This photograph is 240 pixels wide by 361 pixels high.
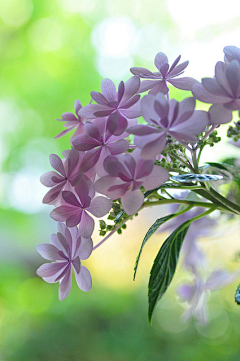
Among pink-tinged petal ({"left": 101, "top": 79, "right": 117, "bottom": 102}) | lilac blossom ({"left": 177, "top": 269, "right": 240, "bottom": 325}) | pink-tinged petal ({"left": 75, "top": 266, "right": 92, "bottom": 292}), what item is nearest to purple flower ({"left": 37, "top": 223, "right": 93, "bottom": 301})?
pink-tinged petal ({"left": 75, "top": 266, "right": 92, "bottom": 292})

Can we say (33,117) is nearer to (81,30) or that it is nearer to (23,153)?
(23,153)

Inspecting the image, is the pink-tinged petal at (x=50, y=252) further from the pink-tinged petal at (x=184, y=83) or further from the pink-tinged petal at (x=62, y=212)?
the pink-tinged petal at (x=184, y=83)

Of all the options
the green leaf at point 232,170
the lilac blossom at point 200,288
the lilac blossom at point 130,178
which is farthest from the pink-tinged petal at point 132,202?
the lilac blossom at point 200,288

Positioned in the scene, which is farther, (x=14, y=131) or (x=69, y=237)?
(x=14, y=131)

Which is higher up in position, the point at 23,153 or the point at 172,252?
the point at 23,153

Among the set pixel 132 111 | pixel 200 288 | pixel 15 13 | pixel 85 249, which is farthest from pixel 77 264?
pixel 15 13

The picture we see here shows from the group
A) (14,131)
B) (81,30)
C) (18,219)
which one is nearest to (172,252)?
(18,219)
